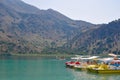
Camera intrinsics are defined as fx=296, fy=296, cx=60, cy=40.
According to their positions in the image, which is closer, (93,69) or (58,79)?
(58,79)

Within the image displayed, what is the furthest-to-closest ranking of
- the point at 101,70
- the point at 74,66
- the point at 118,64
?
the point at 74,66 < the point at 118,64 < the point at 101,70

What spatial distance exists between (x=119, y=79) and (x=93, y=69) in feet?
57.2

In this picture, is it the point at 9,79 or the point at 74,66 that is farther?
the point at 74,66

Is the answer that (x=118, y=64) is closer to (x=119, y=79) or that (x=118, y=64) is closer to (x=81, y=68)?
(x=81, y=68)

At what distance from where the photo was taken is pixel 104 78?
7794 centimetres

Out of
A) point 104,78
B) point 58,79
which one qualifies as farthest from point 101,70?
point 58,79

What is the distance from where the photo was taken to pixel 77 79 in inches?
3009

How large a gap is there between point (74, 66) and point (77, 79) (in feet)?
123

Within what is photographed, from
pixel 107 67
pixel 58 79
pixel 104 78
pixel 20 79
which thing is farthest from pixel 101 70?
pixel 20 79

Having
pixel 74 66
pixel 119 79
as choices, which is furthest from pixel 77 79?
pixel 74 66

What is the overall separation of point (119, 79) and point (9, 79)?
28429mm

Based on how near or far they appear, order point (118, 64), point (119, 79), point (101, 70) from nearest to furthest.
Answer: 1. point (119, 79)
2. point (101, 70)
3. point (118, 64)

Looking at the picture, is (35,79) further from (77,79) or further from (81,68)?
(81,68)

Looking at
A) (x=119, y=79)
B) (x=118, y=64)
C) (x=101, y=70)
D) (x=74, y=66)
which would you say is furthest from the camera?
(x=74, y=66)
